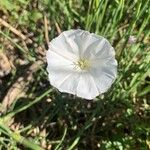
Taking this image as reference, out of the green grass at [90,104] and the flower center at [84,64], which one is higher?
the flower center at [84,64]

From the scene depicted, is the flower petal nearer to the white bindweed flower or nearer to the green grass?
the white bindweed flower

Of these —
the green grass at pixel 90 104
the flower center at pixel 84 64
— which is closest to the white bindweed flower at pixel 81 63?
the flower center at pixel 84 64

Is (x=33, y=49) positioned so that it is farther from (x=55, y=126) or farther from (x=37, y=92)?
(x=55, y=126)

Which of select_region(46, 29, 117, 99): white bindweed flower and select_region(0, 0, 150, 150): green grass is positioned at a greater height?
select_region(46, 29, 117, 99): white bindweed flower

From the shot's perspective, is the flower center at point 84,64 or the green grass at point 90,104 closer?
the flower center at point 84,64

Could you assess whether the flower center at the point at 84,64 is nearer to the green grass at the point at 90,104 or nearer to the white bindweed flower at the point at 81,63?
the white bindweed flower at the point at 81,63

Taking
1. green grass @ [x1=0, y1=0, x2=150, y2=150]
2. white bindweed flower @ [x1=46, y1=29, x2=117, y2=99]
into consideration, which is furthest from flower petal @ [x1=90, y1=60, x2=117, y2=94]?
green grass @ [x1=0, y1=0, x2=150, y2=150]

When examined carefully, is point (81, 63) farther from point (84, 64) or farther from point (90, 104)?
point (90, 104)

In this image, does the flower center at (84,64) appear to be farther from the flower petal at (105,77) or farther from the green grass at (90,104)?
the green grass at (90,104)
